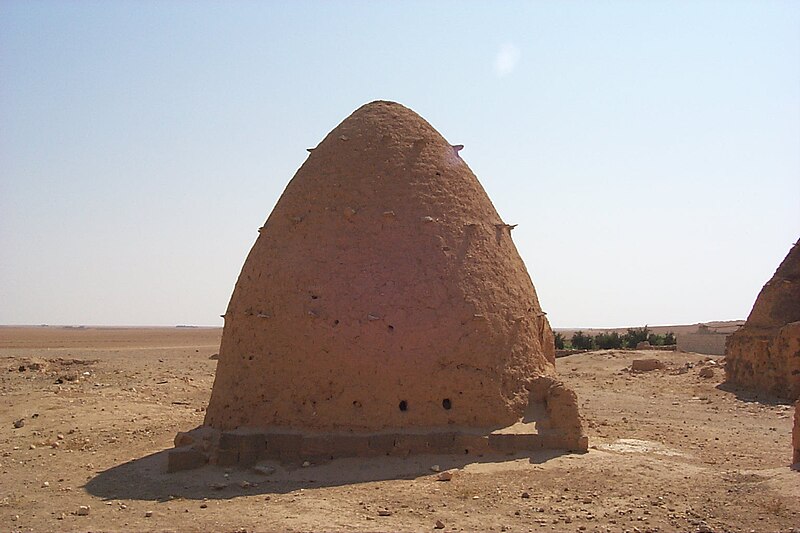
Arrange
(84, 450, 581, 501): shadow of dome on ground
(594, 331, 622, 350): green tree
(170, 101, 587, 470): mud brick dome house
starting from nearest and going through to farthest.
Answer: (84, 450, 581, 501): shadow of dome on ground < (170, 101, 587, 470): mud brick dome house < (594, 331, 622, 350): green tree

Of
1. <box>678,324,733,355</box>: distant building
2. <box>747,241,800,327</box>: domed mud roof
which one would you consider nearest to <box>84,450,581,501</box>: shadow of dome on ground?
<box>747,241,800,327</box>: domed mud roof

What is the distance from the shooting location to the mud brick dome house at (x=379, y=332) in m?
8.90

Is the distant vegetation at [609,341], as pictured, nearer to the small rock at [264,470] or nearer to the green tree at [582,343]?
the green tree at [582,343]

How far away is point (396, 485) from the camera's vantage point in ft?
25.7

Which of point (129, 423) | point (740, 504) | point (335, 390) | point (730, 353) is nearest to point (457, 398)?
point (335, 390)

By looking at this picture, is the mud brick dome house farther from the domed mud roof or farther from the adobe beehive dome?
the domed mud roof

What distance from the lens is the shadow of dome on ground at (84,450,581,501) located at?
313 inches

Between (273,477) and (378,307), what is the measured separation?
242 cm

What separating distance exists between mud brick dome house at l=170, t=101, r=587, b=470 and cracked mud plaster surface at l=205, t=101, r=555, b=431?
0.06 feet

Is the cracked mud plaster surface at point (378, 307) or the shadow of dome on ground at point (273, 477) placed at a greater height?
the cracked mud plaster surface at point (378, 307)

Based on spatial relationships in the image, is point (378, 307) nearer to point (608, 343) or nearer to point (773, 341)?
point (773, 341)

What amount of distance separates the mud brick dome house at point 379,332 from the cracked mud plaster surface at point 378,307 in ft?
0.06

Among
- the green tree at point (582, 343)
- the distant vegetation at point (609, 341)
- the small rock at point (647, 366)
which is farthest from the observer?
the green tree at point (582, 343)

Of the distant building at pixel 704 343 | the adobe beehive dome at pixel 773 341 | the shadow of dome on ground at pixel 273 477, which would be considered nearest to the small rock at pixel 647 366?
the adobe beehive dome at pixel 773 341
